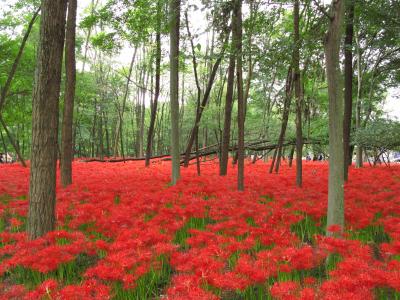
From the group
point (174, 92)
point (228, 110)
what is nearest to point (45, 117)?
point (174, 92)

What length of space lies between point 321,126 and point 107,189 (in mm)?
10434

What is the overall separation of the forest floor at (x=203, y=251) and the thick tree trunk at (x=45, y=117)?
1.58ft

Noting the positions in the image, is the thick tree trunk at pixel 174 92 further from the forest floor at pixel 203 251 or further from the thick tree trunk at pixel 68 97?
the thick tree trunk at pixel 68 97

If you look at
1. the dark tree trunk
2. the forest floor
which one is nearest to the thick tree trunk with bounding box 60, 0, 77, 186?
the forest floor

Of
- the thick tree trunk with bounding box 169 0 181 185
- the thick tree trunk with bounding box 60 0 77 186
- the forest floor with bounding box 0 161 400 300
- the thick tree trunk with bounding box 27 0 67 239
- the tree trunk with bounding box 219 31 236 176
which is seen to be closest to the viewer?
the forest floor with bounding box 0 161 400 300

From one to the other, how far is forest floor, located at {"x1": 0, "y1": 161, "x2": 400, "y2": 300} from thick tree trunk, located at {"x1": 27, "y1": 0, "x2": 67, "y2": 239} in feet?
1.58

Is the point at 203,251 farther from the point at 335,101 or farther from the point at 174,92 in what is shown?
the point at 174,92

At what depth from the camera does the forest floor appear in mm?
3574

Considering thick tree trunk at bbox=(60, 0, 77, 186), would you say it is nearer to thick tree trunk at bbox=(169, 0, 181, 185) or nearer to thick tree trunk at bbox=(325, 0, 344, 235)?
thick tree trunk at bbox=(169, 0, 181, 185)

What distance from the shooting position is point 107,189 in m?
9.53

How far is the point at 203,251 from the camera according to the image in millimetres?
4367

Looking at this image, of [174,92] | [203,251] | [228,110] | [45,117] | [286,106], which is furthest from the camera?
[228,110]

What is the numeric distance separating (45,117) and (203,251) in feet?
10.4

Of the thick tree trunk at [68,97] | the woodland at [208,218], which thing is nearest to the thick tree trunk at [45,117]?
the woodland at [208,218]
